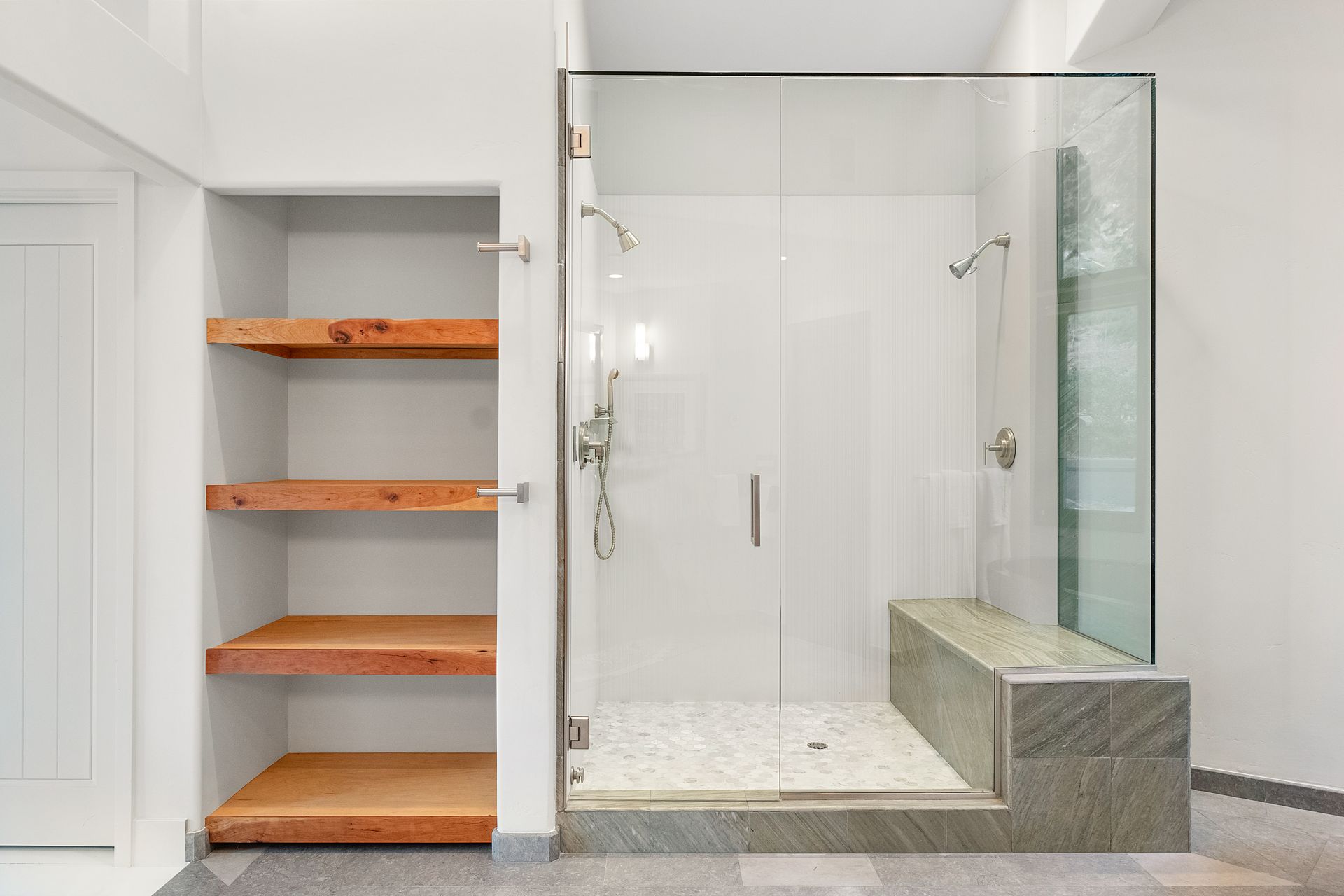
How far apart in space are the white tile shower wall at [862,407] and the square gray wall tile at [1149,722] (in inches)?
24.5

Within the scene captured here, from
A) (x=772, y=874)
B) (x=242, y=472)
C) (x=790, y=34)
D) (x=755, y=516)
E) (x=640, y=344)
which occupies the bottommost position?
(x=772, y=874)

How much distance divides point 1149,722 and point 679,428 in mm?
1571

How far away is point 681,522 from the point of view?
7.35 feet

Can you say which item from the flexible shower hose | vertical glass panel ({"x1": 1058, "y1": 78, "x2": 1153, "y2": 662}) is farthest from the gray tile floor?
the flexible shower hose

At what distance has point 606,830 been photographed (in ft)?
7.22

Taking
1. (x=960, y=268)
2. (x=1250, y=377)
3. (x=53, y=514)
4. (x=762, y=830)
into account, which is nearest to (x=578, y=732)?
(x=762, y=830)

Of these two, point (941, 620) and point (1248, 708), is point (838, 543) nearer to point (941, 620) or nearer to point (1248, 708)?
point (941, 620)

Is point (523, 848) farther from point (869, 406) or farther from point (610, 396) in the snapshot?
point (869, 406)

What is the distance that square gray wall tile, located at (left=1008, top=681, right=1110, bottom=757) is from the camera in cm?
219

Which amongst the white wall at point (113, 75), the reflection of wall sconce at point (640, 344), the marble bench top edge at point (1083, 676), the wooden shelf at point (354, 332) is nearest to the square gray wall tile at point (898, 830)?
the marble bench top edge at point (1083, 676)

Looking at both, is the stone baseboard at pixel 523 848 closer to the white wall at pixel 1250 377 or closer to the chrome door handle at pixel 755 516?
the chrome door handle at pixel 755 516

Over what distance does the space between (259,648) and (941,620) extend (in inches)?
77.2

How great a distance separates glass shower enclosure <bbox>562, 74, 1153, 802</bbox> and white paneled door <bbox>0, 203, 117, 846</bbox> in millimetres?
1333

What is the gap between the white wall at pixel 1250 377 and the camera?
2.51 m
